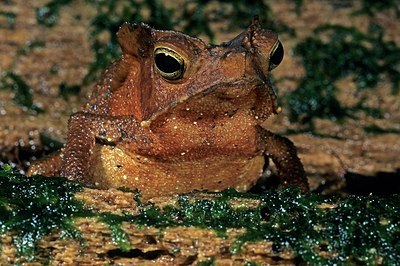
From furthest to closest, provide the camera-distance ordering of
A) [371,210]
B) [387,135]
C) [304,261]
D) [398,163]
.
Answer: [387,135] → [398,163] → [371,210] → [304,261]

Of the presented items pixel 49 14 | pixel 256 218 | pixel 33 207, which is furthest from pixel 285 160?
pixel 49 14

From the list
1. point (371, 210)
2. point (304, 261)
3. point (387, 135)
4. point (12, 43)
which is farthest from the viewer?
point (12, 43)

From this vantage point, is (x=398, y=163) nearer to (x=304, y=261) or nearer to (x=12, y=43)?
(x=304, y=261)

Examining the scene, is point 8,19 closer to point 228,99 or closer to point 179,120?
point 179,120

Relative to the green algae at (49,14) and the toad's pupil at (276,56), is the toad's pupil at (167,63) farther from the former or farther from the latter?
the green algae at (49,14)

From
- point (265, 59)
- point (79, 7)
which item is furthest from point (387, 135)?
point (79, 7)

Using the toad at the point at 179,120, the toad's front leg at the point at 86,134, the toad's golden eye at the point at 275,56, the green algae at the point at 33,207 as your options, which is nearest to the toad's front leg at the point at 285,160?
the toad at the point at 179,120

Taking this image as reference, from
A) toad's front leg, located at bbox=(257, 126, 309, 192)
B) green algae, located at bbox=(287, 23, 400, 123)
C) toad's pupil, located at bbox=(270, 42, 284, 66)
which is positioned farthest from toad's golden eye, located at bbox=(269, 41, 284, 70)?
green algae, located at bbox=(287, 23, 400, 123)
